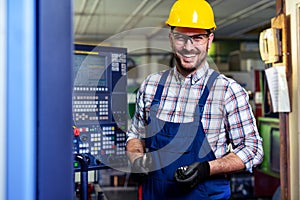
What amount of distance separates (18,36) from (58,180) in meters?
0.21

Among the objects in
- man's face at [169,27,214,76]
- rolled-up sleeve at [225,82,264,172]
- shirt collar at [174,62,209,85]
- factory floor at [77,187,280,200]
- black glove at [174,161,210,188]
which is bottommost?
factory floor at [77,187,280,200]

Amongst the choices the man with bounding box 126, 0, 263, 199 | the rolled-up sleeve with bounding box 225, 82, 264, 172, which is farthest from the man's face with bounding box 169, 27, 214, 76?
the rolled-up sleeve with bounding box 225, 82, 264, 172

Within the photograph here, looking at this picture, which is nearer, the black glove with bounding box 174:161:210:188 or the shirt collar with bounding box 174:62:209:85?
the black glove with bounding box 174:161:210:188

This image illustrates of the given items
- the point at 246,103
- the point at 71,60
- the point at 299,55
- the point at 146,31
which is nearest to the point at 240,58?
the point at 146,31

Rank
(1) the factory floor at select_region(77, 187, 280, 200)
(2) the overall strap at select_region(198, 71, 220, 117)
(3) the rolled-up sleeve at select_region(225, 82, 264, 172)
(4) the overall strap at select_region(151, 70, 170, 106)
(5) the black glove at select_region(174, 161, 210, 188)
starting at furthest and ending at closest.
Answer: (1) the factory floor at select_region(77, 187, 280, 200), (4) the overall strap at select_region(151, 70, 170, 106), (2) the overall strap at select_region(198, 71, 220, 117), (3) the rolled-up sleeve at select_region(225, 82, 264, 172), (5) the black glove at select_region(174, 161, 210, 188)

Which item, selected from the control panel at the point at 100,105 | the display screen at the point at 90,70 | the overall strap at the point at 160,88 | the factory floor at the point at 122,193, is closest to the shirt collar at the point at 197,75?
the overall strap at the point at 160,88

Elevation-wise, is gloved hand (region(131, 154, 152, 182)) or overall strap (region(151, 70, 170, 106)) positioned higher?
overall strap (region(151, 70, 170, 106))

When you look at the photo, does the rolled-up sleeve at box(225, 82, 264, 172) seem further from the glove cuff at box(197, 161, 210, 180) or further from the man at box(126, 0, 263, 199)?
the glove cuff at box(197, 161, 210, 180)

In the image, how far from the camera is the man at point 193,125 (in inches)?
70.8

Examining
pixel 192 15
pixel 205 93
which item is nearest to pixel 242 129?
pixel 205 93

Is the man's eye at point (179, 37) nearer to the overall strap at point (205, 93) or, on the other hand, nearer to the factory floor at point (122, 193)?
the overall strap at point (205, 93)

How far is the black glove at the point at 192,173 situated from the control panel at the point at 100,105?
1.07ft

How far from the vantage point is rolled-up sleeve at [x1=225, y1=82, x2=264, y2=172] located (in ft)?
5.80

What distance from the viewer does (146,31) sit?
627cm
